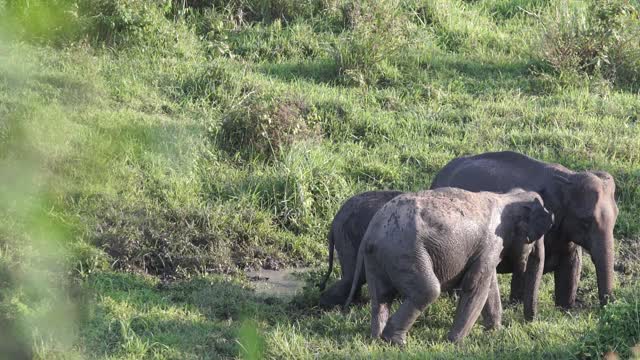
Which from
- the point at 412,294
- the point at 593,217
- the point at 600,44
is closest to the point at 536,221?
the point at 593,217

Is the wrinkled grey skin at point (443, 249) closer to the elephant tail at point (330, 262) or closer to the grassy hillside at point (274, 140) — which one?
the grassy hillside at point (274, 140)

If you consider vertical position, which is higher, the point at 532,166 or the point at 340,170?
the point at 532,166

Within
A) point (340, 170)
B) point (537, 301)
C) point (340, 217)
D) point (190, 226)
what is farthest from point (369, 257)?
point (340, 170)

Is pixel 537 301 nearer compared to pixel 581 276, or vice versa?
pixel 537 301

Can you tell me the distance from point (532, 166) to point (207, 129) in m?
2.94

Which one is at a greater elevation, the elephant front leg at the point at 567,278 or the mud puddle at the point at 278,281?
the elephant front leg at the point at 567,278

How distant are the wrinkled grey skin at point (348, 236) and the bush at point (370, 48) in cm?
349

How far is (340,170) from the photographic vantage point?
9.48m

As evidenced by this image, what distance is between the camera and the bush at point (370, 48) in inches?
439

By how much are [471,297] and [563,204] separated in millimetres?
1211

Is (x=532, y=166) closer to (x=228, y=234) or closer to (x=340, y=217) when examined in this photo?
(x=340, y=217)

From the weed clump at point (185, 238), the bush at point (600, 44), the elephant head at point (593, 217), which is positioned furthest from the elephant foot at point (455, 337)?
the bush at point (600, 44)

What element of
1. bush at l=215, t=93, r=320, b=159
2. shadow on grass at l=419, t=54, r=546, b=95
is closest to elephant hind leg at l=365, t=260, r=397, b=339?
bush at l=215, t=93, r=320, b=159

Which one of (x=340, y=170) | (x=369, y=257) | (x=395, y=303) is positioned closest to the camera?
(x=369, y=257)
